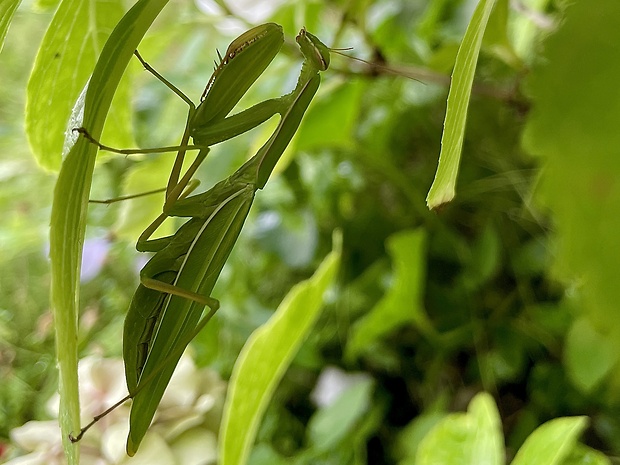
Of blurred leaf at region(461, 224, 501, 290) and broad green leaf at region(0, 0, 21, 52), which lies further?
blurred leaf at region(461, 224, 501, 290)

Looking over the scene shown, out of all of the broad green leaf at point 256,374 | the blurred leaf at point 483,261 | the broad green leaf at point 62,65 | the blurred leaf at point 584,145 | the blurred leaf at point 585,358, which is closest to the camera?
the blurred leaf at point 584,145

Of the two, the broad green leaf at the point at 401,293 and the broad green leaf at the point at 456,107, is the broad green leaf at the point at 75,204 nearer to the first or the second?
the broad green leaf at the point at 456,107

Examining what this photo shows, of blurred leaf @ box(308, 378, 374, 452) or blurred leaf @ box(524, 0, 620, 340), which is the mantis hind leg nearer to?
blurred leaf @ box(524, 0, 620, 340)

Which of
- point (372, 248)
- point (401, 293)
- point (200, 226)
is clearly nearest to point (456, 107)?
point (200, 226)

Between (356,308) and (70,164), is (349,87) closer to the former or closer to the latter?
(356,308)

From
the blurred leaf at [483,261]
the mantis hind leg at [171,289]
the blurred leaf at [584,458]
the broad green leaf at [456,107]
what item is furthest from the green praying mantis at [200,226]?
the blurred leaf at [483,261]

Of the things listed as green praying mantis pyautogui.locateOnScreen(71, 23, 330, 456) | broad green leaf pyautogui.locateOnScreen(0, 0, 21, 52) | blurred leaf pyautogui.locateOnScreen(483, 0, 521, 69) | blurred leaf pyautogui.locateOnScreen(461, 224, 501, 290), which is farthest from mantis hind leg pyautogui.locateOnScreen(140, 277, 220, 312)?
blurred leaf pyautogui.locateOnScreen(461, 224, 501, 290)
